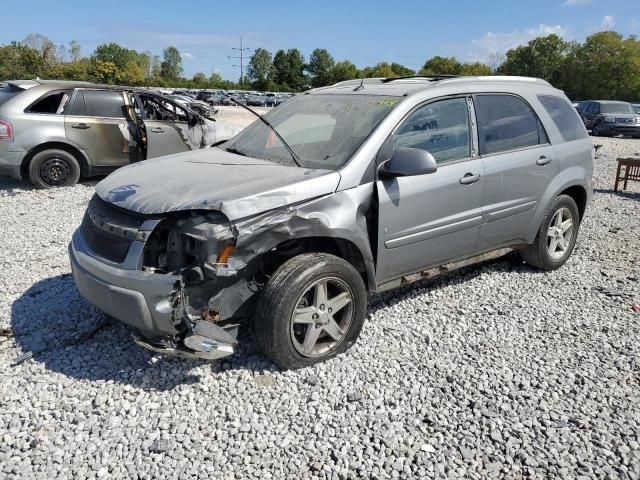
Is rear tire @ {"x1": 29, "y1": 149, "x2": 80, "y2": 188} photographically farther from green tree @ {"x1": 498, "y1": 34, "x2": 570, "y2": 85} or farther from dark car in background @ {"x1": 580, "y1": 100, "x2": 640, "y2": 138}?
green tree @ {"x1": 498, "y1": 34, "x2": 570, "y2": 85}

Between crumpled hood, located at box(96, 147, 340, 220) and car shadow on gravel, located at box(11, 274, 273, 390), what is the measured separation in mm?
1070

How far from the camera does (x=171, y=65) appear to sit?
119562 millimetres

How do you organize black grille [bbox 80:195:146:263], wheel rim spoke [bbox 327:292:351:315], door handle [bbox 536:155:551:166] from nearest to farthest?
black grille [bbox 80:195:146:263] < wheel rim spoke [bbox 327:292:351:315] < door handle [bbox 536:155:551:166]

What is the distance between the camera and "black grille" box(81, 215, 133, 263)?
321cm

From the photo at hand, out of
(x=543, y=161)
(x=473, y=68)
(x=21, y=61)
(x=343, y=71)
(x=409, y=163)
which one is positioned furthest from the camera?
(x=343, y=71)

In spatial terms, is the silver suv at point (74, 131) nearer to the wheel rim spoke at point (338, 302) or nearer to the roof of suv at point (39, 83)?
the roof of suv at point (39, 83)

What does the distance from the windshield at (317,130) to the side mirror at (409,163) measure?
0.30 meters

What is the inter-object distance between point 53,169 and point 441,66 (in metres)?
89.3

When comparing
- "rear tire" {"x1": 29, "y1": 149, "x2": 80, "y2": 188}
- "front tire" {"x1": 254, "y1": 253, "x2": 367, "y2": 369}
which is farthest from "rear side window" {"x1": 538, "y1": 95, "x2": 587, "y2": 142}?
"rear tire" {"x1": 29, "y1": 149, "x2": 80, "y2": 188}

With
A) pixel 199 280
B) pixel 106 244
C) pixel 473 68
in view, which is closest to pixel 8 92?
pixel 106 244

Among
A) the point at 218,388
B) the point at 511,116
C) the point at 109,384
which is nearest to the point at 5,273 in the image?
the point at 109,384

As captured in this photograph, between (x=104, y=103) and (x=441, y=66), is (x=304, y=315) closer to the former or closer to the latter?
(x=104, y=103)

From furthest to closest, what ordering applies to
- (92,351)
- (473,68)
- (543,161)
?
(473,68) → (543,161) → (92,351)

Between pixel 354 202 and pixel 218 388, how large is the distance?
150 cm
